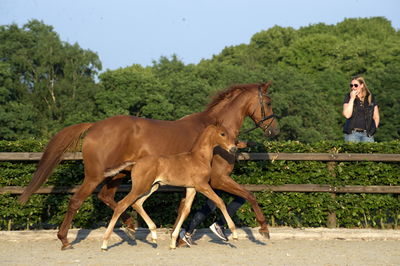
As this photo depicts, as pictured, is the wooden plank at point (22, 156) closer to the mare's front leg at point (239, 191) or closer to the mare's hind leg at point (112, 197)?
the mare's hind leg at point (112, 197)

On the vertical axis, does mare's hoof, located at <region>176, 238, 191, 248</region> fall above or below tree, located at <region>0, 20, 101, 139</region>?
below

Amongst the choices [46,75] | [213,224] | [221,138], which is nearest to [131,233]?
[213,224]

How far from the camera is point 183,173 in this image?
25.5 feet

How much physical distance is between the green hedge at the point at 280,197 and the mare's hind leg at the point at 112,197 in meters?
1.24

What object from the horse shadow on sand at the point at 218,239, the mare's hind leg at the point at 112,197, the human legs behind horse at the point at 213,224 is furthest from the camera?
→ the horse shadow on sand at the point at 218,239

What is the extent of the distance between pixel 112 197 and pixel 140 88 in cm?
4779

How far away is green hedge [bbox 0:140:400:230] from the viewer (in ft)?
32.1

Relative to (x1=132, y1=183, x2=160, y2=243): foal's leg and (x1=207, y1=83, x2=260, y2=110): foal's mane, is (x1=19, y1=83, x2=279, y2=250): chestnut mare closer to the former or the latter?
(x1=207, y1=83, x2=260, y2=110): foal's mane

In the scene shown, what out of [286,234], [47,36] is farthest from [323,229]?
[47,36]

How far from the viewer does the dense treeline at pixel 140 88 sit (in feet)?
171

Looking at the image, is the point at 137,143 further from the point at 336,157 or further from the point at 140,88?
the point at 140,88

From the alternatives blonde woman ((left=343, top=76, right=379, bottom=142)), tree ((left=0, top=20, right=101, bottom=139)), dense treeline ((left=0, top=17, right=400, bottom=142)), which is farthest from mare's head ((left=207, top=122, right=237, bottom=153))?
tree ((left=0, top=20, right=101, bottom=139))

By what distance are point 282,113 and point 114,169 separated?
49.9 meters

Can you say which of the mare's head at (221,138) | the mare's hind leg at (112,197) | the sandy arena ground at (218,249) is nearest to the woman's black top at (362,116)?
the sandy arena ground at (218,249)
